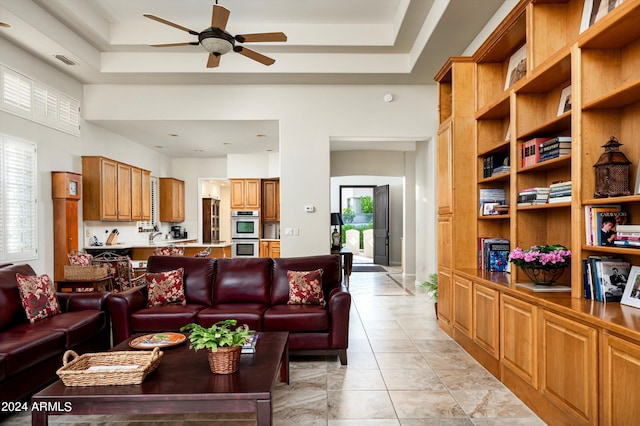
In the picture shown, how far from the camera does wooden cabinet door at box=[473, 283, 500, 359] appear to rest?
123 inches

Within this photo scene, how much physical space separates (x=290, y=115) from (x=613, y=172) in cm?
441

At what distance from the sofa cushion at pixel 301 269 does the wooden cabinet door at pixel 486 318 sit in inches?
49.7

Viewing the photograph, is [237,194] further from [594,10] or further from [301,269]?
[594,10]

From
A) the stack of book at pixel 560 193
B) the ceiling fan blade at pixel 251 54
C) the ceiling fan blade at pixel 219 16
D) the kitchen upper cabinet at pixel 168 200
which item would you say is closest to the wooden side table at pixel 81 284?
the ceiling fan blade at pixel 251 54

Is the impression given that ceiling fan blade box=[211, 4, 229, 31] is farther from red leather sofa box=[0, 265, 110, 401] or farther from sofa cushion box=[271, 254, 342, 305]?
red leather sofa box=[0, 265, 110, 401]

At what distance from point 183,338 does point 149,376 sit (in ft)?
2.02

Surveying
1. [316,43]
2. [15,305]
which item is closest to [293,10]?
[316,43]

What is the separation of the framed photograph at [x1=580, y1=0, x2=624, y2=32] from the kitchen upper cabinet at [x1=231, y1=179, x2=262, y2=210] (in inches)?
289

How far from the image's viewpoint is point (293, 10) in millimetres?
4887

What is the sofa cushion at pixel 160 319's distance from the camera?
140 inches

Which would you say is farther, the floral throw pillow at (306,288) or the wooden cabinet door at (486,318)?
the floral throw pillow at (306,288)

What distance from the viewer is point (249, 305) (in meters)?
3.83

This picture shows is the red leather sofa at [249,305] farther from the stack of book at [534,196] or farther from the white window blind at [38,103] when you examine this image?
the white window blind at [38,103]

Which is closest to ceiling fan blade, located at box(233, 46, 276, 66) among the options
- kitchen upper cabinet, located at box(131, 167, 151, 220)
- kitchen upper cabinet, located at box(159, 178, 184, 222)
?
kitchen upper cabinet, located at box(131, 167, 151, 220)
